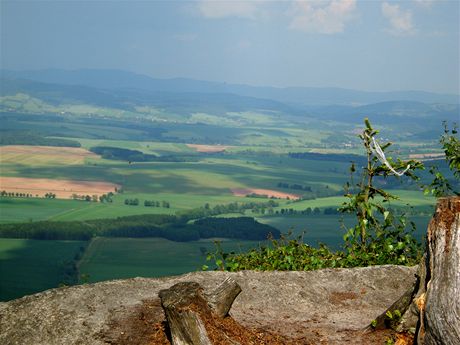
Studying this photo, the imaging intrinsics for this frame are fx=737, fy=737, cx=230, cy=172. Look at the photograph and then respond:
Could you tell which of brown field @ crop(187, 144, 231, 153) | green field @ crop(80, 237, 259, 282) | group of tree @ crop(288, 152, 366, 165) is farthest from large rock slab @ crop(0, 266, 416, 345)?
brown field @ crop(187, 144, 231, 153)

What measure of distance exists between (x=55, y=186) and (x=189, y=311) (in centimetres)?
7943

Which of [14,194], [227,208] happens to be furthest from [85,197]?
[227,208]

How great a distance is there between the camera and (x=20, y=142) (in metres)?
136

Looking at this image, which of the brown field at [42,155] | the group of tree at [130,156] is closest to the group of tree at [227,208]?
the brown field at [42,155]

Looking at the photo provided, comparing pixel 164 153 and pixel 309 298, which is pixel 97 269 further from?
pixel 164 153

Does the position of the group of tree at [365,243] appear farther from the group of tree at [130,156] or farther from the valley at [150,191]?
the group of tree at [130,156]

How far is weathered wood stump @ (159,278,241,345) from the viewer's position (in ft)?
28.2

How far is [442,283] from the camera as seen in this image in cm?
812

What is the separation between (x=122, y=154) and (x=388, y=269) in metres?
118

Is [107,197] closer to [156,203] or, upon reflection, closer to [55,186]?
[156,203]

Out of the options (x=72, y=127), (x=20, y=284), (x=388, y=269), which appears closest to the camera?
(x=388, y=269)

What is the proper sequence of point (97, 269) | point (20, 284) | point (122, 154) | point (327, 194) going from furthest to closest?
point (122, 154) < point (327, 194) < point (97, 269) < point (20, 284)

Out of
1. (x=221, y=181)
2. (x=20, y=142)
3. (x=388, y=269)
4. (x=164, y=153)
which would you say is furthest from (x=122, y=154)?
(x=388, y=269)

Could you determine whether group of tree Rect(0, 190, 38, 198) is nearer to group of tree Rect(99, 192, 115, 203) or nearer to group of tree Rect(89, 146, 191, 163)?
group of tree Rect(99, 192, 115, 203)
